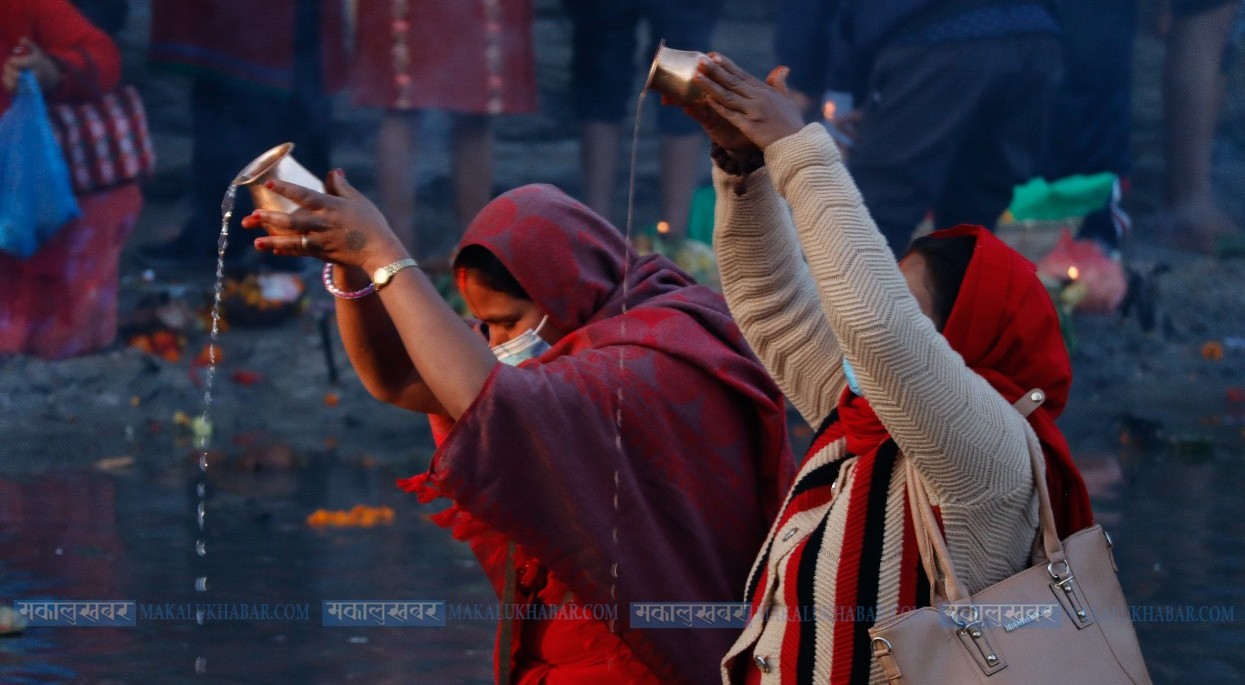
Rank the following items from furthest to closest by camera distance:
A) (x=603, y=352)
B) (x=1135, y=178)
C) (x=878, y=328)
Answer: (x=1135, y=178), (x=603, y=352), (x=878, y=328)

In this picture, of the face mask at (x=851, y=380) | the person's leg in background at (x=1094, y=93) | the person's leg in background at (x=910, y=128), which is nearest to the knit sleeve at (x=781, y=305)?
the face mask at (x=851, y=380)

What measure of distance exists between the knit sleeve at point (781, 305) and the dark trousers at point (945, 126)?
20.3 feet

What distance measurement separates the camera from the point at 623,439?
206 cm

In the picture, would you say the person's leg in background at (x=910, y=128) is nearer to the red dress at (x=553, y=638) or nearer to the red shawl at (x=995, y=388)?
the red dress at (x=553, y=638)

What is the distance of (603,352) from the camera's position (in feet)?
6.82

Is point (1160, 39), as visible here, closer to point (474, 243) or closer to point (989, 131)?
point (989, 131)

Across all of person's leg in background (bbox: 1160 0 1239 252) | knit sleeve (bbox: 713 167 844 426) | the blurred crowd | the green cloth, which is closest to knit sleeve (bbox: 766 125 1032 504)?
knit sleeve (bbox: 713 167 844 426)

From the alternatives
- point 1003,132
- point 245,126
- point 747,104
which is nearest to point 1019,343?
point 747,104

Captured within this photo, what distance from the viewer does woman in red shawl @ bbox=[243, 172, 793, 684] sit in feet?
6.05

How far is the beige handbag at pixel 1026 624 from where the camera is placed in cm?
152

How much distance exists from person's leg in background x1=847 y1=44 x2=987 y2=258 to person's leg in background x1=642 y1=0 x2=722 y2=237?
3.02 ft

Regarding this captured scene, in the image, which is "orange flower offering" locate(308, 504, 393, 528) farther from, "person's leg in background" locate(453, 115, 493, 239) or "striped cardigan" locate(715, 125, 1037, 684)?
"striped cardigan" locate(715, 125, 1037, 684)

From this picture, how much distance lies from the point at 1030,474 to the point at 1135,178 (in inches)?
309

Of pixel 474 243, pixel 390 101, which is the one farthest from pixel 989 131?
pixel 474 243
